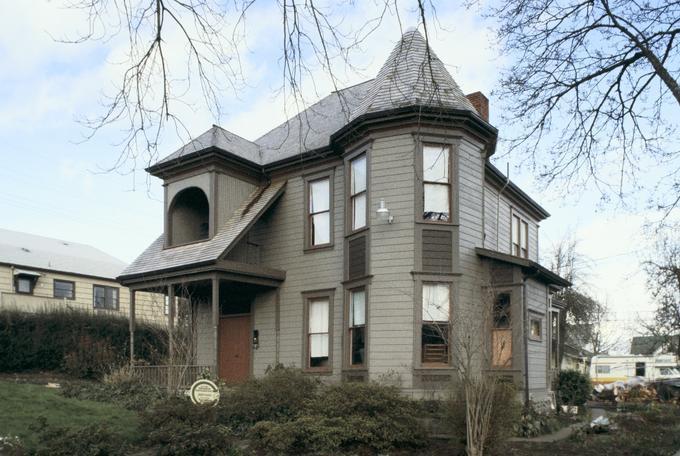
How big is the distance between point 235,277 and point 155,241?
14.8ft

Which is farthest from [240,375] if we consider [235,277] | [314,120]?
[314,120]

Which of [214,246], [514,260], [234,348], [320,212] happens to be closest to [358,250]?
[320,212]

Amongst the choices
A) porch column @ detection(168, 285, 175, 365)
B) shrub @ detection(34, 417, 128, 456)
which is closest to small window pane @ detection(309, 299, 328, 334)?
porch column @ detection(168, 285, 175, 365)

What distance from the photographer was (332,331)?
655 inches

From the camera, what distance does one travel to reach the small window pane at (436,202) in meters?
15.4

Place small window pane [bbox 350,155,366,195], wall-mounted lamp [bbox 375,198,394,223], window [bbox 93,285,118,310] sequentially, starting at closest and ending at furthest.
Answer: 1. wall-mounted lamp [bbox 375,198,394,223]
2. small window pane [bbox 350,155,366,195]
3. window [bbox 93,285,118,310]

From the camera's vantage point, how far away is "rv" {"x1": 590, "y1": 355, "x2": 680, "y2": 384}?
126ft

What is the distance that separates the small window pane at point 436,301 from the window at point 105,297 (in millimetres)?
22870

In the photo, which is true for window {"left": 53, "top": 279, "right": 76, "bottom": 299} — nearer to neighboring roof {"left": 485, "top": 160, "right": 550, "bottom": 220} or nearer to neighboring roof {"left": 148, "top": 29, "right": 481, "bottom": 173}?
neighboring roof {"left": 148, "top": 29, "right": 481, "bottom": 173}

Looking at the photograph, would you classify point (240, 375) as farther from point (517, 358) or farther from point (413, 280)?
point (517, 358)

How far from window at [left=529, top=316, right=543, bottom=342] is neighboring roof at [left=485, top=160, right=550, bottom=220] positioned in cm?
371

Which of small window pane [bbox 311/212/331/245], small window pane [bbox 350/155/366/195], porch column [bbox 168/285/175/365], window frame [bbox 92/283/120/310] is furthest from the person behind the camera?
window frame [bbox 92/283/120/310]

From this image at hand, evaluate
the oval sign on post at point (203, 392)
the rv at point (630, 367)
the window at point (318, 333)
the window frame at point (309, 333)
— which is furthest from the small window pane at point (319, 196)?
the rv at point (630, 367)

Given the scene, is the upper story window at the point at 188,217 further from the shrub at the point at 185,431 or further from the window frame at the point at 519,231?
the window frame at the point at 519,231
